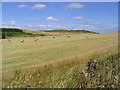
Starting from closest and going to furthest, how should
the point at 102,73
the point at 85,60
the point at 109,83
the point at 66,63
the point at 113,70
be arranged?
the point at 109,83, the point at 102,73, the point at 113,70, the point at 66,63, the point at 85,60

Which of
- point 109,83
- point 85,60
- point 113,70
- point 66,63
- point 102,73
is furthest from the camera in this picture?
point 85,60

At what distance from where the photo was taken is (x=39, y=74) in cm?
283

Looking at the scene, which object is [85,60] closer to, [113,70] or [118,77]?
[113,70]

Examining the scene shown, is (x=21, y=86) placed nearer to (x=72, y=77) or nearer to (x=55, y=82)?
(x=55, y=82)

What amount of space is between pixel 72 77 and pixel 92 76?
396 millimetres

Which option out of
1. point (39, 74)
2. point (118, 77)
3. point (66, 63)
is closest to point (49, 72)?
point (39, 74)

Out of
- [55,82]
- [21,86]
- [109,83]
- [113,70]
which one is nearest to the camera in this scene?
[21,86]

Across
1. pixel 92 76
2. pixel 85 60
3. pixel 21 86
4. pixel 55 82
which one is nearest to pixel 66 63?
pixel 85 60

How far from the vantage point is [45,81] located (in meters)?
2.60

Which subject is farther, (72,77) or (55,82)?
(72,77)

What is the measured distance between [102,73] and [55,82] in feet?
3.23

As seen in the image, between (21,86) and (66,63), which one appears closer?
(21,86)

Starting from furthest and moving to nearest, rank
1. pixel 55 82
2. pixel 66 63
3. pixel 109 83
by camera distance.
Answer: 1. pixel 66 63
2. pixel 109 83
3. pixel 55 82

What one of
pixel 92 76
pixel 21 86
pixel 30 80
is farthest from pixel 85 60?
pixel 21 86
